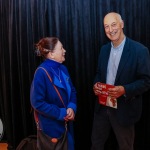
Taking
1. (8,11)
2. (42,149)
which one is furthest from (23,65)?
(42,149)

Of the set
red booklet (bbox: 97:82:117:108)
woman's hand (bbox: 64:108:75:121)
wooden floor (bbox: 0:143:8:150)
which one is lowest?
wooden floor (bbox: 0:143:8:150)

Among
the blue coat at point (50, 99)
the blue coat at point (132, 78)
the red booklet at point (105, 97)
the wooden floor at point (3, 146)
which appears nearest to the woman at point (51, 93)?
the blue coat at point (50, 99)

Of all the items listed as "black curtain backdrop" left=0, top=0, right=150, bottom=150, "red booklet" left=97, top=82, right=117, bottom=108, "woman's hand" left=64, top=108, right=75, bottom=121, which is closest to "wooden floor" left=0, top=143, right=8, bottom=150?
"black curtain backdrop" left=0, top=0, right=150, bottom=150

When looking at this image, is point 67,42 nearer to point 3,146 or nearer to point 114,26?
point 114,26

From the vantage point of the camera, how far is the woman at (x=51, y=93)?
187cm

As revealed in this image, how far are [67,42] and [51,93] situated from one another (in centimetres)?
84

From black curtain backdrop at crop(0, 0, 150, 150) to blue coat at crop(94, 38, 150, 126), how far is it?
0.56 m

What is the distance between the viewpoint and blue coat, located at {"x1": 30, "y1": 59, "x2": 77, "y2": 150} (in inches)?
73.2

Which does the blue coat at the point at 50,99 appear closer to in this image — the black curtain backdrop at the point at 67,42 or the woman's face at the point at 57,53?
the woman's face at the point at 57,53

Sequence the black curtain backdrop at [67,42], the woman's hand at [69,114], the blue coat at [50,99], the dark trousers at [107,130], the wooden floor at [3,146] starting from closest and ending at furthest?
1. the blue coat at [50,99]
2. the woman's hand at [69,114]
3. the dark trousers at [107,130]
4. the black curtain backdrop at [67,42]
5. the wooden floor at [3,146]

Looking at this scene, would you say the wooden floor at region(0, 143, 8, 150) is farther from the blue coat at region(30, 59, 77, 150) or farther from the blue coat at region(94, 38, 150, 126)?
the blue coat at region(94, 38, 150, 126)

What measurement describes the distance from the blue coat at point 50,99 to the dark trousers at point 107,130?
11.7 inches

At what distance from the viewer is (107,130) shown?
2.21 metres

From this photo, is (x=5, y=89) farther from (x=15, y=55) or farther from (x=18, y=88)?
(x=15, y=55)
